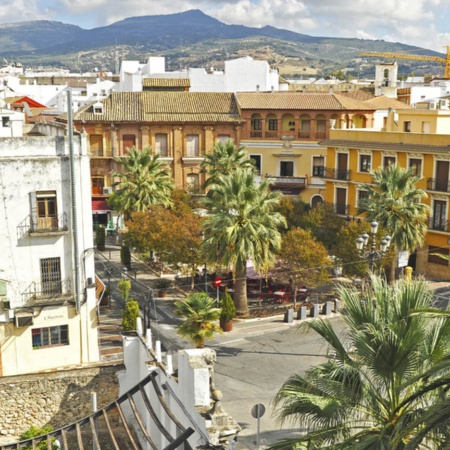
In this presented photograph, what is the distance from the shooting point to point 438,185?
3625 cm

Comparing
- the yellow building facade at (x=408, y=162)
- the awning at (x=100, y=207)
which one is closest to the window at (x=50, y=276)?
Result: the yellow building facade at (x=408, y=162)

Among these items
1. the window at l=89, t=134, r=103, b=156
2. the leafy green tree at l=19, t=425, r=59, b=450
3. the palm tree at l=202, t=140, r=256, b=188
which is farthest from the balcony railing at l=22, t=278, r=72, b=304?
the window at l=89, t=134, r=103, b=156

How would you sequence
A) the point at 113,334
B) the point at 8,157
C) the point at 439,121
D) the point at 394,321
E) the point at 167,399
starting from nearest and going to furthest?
1. the point at 394,321
2. the point at 167,399
3. the point at 8,157
4. the point at 113,334
5. the point at 439,121

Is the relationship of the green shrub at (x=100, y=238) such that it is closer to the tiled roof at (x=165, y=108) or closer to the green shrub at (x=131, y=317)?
the tiled roof at (x=165, y=108)

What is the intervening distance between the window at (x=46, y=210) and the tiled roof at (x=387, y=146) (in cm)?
2201

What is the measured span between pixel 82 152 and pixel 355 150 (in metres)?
22.4

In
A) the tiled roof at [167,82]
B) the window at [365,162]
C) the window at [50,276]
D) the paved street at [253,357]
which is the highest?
the tiled roof at [167,82]

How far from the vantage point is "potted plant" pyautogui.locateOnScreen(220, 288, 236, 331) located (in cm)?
2691

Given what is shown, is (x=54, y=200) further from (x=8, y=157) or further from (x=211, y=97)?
(x=211, y=97)

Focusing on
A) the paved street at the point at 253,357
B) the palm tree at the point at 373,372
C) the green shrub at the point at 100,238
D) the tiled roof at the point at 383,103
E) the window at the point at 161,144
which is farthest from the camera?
the tiled roof at the point at 383,103

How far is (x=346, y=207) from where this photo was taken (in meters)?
42.0

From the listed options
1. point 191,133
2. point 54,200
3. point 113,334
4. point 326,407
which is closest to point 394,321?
point 326,407

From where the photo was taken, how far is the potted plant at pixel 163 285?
32531 millimetres

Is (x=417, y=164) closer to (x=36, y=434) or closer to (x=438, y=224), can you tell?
→ (x=438, y=224)
